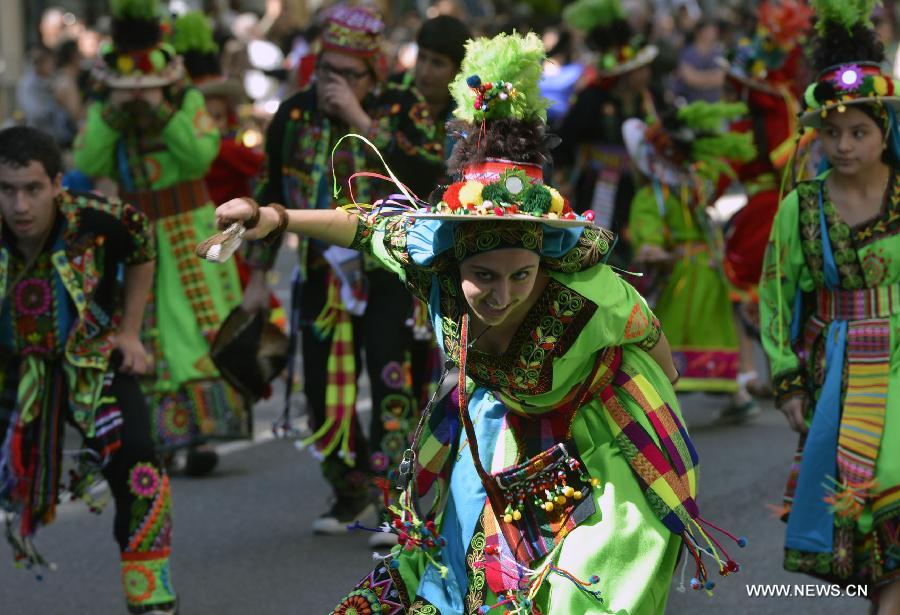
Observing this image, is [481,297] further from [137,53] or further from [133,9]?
[133,9]

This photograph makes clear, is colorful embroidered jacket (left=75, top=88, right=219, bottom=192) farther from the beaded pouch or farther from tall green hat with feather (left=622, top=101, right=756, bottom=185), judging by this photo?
the beaded pouch


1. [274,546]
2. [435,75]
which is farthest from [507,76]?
[274,546]

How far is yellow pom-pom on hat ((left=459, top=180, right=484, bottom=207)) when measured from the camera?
13.1 feet

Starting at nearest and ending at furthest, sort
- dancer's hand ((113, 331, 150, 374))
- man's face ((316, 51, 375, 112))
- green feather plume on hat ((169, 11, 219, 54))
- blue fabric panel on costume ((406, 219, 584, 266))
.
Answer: blue fabric panel on costume ((406, 219, 584, 266)) → dancer's hand ((113, 331, 150, 374)) → man's face ((316, 51, 375, 112)) → green feather plume on hat ((169, 11, 219, 54))

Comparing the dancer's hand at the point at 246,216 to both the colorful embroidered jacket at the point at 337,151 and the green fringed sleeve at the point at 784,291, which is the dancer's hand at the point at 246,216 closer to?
the green fringed sleeve at the point at 784,291

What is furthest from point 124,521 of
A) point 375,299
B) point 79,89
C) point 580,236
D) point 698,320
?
point 79,89

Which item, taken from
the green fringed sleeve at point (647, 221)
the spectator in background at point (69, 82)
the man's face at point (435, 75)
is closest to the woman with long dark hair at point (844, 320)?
the man's face at point (435, 75)

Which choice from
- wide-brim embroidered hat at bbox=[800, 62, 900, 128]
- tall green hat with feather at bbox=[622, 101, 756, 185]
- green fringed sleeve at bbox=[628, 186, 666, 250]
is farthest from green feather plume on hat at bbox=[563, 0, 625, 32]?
wide-brim embroidered hat at bbox=[800, 62, 900, 128]

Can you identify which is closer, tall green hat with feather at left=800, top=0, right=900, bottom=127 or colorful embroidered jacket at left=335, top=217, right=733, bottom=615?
colorful embroidered jacket at left=335, top=217, right=733, bottom=615

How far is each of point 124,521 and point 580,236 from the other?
2.27 metres

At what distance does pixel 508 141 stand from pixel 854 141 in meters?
1.79

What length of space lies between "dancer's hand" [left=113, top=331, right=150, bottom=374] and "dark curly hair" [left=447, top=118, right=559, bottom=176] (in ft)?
6.74

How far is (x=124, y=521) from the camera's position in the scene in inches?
224

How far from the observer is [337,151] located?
22.8ft
